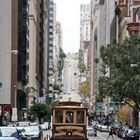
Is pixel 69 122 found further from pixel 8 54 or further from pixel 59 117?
pixel 8 54

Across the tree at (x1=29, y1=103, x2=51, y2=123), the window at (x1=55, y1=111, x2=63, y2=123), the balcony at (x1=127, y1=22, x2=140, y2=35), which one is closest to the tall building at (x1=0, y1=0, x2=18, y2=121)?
the tree at (x1=29, y1=103, x2=51, y2=123)

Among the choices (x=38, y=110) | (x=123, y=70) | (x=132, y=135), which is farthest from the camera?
(x=38, y=110)

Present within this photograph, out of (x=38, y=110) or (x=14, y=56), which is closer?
(x=14, y=56)

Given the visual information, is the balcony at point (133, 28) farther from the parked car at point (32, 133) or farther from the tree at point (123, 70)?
the parked car at point (32, 133)

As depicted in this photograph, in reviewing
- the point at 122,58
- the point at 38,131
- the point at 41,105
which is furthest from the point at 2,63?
the point at 38,131

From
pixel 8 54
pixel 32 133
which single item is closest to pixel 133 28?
pixel 8 54

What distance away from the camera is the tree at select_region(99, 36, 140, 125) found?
68188 mm

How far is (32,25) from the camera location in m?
153

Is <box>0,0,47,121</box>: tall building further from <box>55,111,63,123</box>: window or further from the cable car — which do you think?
the cable car

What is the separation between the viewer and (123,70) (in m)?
69.8

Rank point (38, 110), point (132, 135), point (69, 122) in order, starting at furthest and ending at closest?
1. point (38, 110)
2. point (132, 135)
3. point (69, 122)

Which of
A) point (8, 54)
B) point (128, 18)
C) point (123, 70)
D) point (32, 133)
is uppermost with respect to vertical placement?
point (128, 18)

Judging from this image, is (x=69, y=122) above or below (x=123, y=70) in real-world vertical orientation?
below

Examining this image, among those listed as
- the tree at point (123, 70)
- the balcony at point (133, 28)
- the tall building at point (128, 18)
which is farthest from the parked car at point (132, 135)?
the balcony at point (133, 28)
